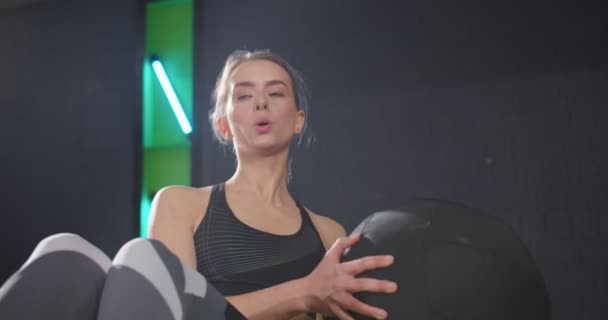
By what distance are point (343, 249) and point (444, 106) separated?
135cm

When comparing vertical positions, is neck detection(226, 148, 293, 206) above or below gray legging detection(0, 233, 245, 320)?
above

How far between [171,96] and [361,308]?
200 centimetres

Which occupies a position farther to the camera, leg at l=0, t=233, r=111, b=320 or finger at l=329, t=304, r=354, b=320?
finger at l=329, t=304, r=354, b=320

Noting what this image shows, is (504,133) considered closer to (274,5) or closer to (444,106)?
(444,106)

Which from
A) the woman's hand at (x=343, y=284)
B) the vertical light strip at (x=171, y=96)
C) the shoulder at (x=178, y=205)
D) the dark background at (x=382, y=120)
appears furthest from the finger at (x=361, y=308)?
the vertical light strip at (x=171, y=96)

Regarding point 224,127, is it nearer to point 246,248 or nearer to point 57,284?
point 246,248

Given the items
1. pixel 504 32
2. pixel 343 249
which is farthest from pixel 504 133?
pixel 343 249

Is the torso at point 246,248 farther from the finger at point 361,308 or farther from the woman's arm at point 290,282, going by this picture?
the finger at point 361,308

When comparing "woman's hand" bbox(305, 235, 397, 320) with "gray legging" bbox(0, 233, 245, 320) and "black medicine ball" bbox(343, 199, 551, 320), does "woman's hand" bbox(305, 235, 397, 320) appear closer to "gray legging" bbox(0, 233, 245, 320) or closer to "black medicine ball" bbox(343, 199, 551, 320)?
"black medicine ball" bbox(343, 199, 551, 320)

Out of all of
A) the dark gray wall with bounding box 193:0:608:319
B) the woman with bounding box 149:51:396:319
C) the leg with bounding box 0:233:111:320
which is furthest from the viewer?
the dark gray wall with bounding box 193:0:608:319

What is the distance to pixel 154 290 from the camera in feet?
2.32

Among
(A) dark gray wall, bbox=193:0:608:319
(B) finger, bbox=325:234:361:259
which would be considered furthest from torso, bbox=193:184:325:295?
(A) dark gray wall, bbox=193:0:608:319

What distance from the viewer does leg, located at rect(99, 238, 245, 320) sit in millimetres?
683

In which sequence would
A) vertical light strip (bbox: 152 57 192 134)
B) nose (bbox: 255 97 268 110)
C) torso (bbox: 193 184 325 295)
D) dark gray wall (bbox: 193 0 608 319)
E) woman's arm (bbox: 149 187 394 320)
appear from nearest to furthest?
woman's arm (bbox: 149 187 394 320), torso (bbox: 193 184 325 295), nose (bbox: 255 97 268 110), dark gray wall (bbox: 193 0 608 319), vertical light strip (bbox: 152 57 192 134)
